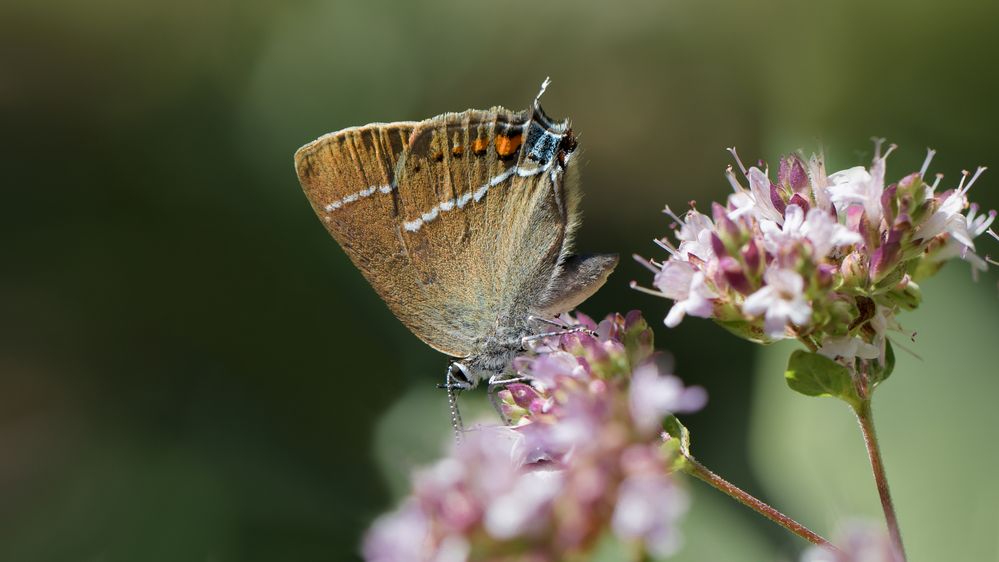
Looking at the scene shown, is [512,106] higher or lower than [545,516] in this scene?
lower

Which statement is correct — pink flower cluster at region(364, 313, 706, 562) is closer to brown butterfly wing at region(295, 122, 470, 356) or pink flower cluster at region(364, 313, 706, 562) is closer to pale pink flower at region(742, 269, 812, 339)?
pale pink flower at region(742, 269, 812, 339)

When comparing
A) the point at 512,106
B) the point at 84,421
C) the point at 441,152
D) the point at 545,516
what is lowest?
the point at 84,421

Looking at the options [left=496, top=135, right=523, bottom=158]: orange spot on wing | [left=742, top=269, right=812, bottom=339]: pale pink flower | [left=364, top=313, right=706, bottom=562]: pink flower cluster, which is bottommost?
[left=364, top=313, right=706, bottom=562]: pink flower cluster

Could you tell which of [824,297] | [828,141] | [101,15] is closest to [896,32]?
[828,141]

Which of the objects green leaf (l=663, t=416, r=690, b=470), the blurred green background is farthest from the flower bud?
the blurred green background

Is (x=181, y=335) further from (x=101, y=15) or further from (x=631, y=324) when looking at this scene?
(x=631, y=324)
